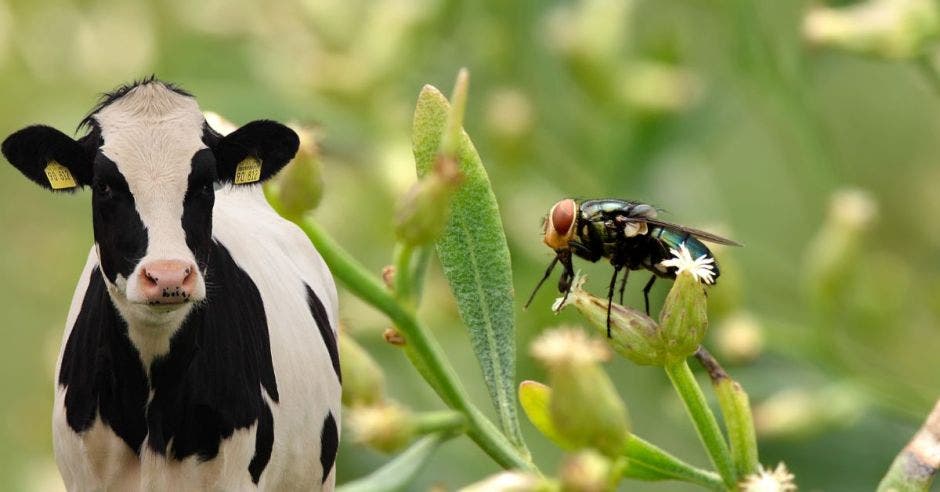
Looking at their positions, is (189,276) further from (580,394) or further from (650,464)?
(650,464)

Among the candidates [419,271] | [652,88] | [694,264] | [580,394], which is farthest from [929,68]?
[580,394]

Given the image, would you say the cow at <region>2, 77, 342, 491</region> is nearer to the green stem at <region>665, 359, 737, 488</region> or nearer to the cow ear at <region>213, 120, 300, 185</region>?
the cow ear at <region>213, 120, 300, 185</region>

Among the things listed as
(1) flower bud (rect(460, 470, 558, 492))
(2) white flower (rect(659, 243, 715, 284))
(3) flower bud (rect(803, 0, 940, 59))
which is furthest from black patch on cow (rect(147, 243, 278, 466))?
(3) flower bud (rect(803, 0, 940, 59))

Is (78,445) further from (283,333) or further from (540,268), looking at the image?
(540,268)

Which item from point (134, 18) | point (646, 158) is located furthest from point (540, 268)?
point (134, 18)

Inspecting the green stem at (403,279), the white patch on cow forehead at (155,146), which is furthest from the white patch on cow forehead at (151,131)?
the green stem at (403,279)
